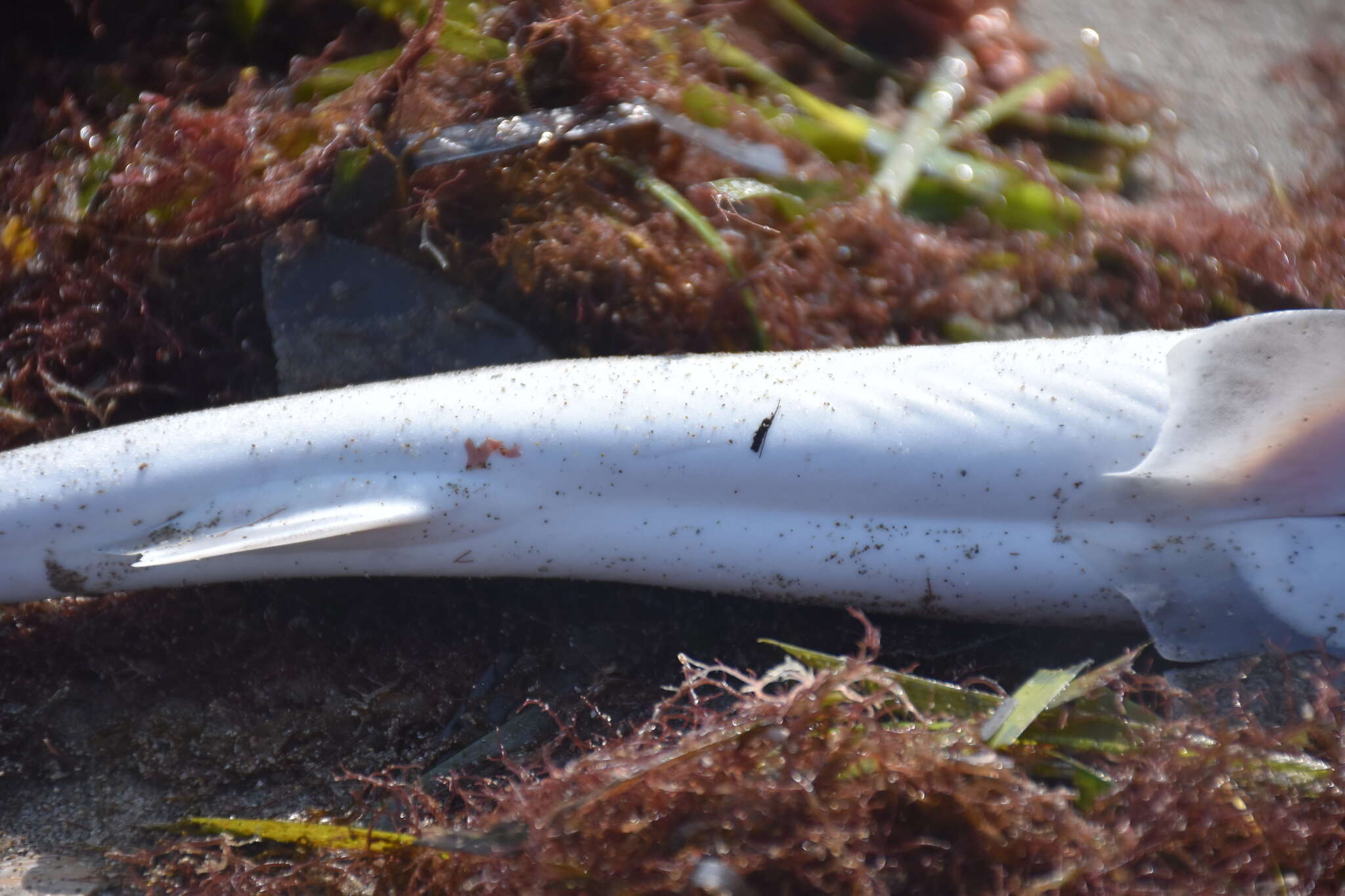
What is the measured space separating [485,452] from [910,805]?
3.70ft

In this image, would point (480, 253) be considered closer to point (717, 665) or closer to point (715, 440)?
point (715, 440)

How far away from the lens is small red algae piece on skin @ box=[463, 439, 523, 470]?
6.65 ft

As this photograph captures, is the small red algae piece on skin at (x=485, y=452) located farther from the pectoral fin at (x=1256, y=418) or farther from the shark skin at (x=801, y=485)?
the pectoral fin at (x=1256, y=418)

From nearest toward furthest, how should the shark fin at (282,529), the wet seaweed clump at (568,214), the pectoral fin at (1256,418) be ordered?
1. the pectoral fin at (1256,418)
2. the shark fin at (282,529)
3. the wet seaweed clump at (568,214)

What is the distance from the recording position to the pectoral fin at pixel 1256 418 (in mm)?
1769

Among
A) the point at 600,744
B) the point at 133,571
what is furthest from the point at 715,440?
the point at 133,571

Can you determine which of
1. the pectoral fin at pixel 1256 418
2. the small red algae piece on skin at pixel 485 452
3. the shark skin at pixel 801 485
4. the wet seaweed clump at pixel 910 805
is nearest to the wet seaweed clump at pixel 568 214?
the shark skin at pixel 801 485

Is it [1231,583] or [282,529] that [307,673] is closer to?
[282,529]

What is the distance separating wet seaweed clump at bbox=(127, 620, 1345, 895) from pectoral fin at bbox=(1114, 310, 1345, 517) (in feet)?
1.27

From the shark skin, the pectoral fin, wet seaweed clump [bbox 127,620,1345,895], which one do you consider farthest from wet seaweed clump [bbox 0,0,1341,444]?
wet seaweed clump [bbox 127,620,1345,895]

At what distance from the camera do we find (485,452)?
2.03 metres

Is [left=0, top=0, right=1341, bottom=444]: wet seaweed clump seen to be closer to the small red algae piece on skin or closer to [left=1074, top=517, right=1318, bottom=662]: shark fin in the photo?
the small red algae piece on skin

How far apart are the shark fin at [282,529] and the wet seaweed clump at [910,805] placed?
1.99 ft

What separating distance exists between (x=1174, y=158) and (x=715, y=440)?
7.75ft
